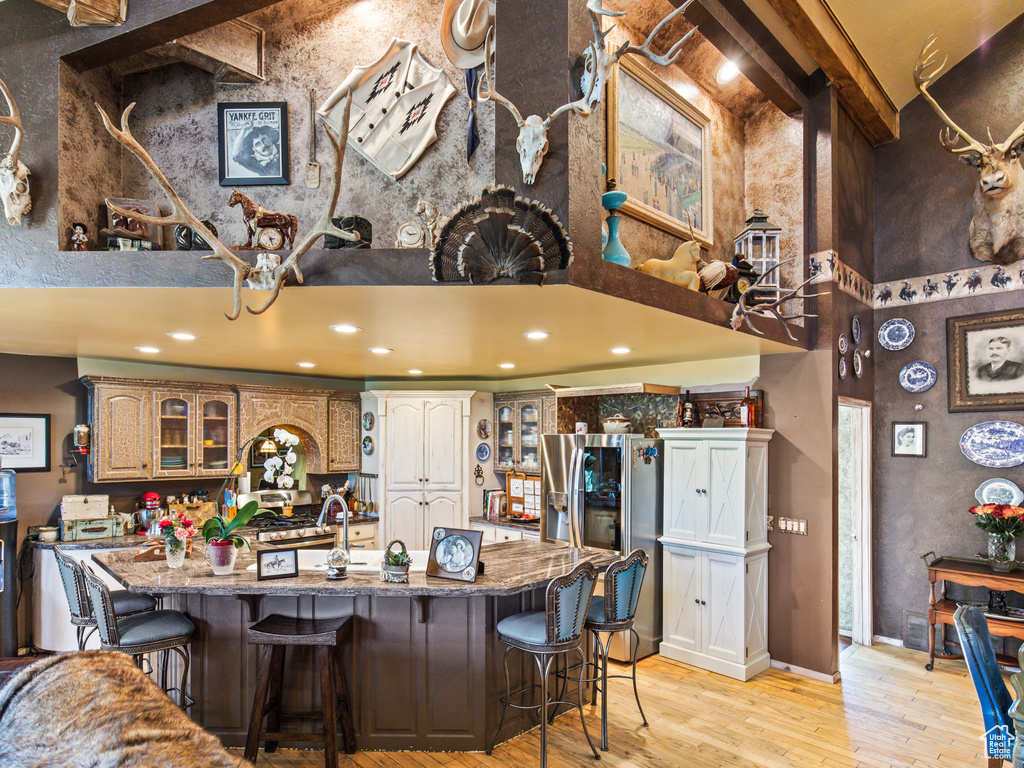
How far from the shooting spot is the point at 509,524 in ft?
19.4

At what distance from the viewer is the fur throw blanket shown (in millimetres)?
934

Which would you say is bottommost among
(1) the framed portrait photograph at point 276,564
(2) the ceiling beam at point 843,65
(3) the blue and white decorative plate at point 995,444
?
(1) the framed portrait photograph at point 276,564

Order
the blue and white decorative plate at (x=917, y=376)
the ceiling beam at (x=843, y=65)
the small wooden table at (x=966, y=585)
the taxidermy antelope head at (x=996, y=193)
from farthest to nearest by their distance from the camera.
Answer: the blue and white decorative plate at (x=917, y=376) → the taxidermy antelope head at (x=996, y=193) → the small wooden table at (x=966, y=585) → the ceiling beam at (x=843, y=65)

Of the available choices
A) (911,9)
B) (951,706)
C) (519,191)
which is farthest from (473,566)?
(911,9)

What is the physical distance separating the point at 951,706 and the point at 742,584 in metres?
1.48

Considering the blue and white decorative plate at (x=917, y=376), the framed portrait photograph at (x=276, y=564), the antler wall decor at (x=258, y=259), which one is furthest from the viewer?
the blue and white decorative plate at (x=917, y=376)

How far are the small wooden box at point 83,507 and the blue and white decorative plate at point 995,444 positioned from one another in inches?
276

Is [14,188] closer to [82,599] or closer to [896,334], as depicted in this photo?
[82,599]

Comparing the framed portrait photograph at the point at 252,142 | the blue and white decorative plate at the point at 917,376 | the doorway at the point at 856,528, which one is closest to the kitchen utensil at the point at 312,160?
the framed portrait photograph at the point at 252,142

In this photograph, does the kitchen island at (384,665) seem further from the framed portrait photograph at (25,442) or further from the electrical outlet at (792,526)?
the electrical outlet at (792,526)

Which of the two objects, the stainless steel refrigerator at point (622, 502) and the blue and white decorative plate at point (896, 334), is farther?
the blue and white decorative plate at point (896, 334)

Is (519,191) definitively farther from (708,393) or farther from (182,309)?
(708,393)

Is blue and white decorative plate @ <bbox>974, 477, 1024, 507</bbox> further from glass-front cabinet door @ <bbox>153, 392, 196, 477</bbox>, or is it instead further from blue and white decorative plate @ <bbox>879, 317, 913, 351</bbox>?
glass-front cabinet door @ <bbox>153, 392, 196, 477</bbox>

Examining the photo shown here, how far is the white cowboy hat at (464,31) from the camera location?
119 inches
